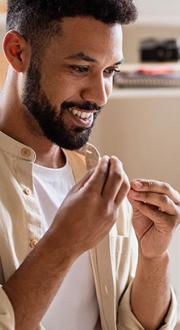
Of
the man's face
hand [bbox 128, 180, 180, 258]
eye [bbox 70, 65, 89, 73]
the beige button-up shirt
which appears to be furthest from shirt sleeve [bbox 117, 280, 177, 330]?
eye [bbox 70, 65, 89, 73]

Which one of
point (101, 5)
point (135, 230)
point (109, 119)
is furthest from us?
point (109, 119)

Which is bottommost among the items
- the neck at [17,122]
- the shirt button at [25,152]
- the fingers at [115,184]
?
the fingers at [115,184]

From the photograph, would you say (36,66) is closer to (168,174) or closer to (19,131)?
(19,131)

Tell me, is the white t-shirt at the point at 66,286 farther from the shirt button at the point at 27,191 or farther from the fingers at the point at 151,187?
the fingers at the point at 151,187

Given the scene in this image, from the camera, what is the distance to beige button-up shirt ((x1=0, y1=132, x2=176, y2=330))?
38.0 inches

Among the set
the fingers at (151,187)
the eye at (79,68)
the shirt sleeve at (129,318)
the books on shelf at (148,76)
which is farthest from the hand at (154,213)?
the books on shelf at (148,76)

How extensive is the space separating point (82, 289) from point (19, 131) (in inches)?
12.3

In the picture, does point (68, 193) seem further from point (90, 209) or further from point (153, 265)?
point (153, 265)

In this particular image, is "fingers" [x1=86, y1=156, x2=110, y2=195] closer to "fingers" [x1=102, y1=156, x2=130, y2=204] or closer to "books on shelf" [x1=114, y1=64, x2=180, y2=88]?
"fingers" [x1=102, y1=156, x2=130, y2=204]

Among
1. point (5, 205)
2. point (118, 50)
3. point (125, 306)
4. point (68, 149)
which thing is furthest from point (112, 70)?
point (125, 306)

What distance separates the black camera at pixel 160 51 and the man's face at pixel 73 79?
3.41ft

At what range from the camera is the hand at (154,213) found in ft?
3.33

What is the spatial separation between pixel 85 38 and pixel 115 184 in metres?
0.26

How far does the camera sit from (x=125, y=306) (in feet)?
3.74
